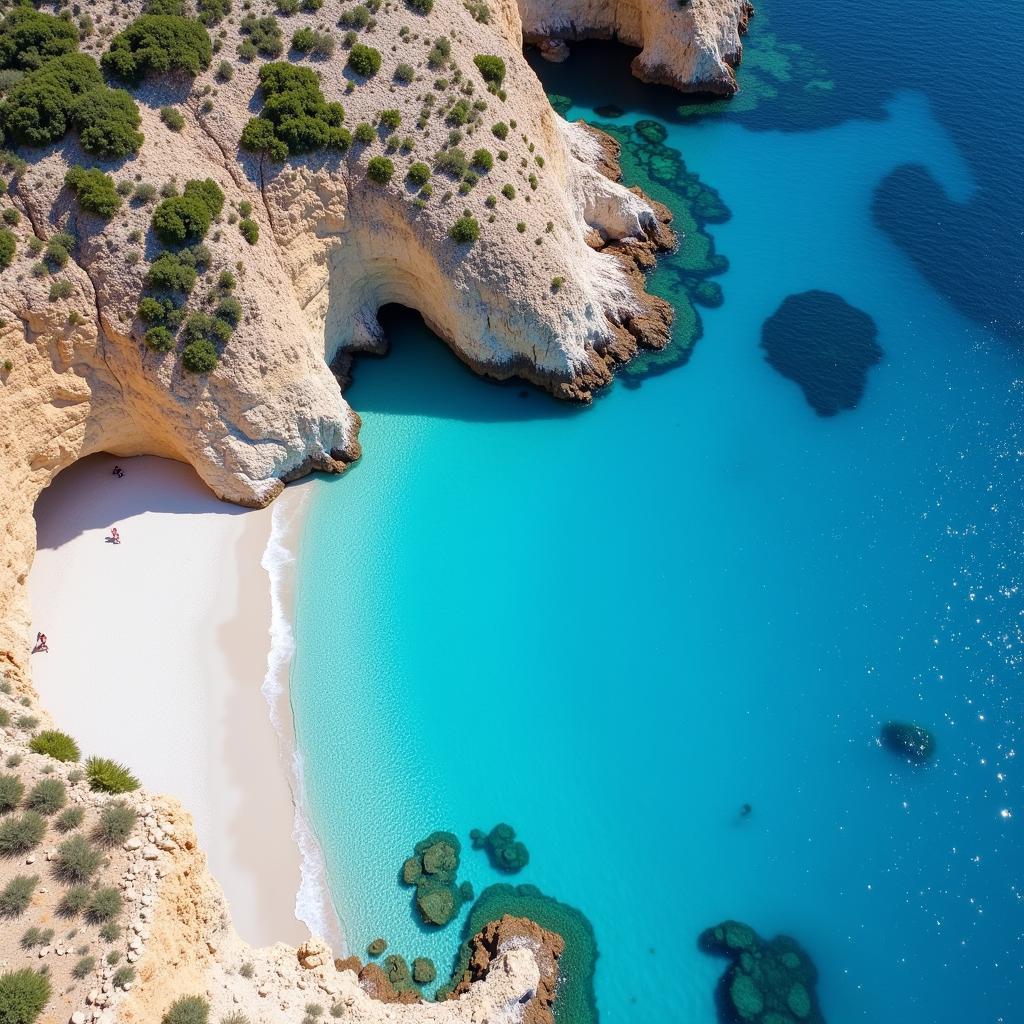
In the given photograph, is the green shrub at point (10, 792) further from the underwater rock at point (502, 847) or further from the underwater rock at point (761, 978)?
the underwater rock at point (761, 978)

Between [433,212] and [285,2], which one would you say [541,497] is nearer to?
[433,212]

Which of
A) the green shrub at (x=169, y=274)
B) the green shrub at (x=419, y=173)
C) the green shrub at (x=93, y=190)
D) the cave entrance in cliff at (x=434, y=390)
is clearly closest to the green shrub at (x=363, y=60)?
the green shrub at (x=419, y=173)

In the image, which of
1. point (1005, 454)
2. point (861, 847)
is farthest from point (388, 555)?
point (1005, 454)

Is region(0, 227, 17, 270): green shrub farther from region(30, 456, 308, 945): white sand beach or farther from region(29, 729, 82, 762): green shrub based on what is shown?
region(29, 729, 82, 762): green shrub

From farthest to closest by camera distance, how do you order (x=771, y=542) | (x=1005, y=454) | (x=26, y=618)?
(x=1005, y=454) → (x=771, y=542) → (x=26, y=618)

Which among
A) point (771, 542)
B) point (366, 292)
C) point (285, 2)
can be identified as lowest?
point (771, 542)

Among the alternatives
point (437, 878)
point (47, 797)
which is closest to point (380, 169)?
point (47, 797)

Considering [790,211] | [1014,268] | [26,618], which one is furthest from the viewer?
[790,211]
